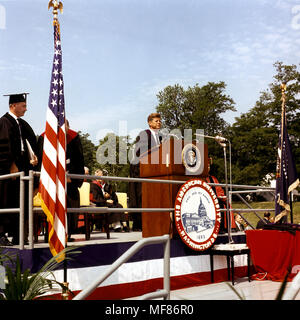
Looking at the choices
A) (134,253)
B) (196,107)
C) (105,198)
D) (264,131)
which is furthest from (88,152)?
(134,253)

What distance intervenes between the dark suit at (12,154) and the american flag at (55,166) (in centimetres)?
111

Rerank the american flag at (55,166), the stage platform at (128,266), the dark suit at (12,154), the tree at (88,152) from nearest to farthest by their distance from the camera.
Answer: the american flag at (55,166), the stage platform at (128,266), the dark suit at (12,154), the tree at (88,152)

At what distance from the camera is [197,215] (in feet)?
22.5

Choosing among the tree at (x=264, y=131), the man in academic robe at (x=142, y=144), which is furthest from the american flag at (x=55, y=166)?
the tree at (x=264, y=131)

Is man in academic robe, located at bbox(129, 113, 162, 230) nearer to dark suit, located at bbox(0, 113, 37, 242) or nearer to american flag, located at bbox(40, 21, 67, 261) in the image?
dark suit, located at bbox(0, 113, 37, 242)

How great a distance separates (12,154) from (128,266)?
2.35 metres

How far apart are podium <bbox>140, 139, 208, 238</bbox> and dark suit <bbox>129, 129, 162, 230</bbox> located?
80 cm

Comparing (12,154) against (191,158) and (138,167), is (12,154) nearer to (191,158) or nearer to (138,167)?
(191,158)

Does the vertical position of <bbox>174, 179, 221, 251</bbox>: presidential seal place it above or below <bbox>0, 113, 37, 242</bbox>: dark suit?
below

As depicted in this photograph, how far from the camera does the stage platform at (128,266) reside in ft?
17.1

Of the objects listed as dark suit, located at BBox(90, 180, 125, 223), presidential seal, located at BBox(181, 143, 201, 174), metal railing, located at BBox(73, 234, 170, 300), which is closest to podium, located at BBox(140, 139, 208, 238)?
presidential seal, located at BBox(181, 143, 201, 174)

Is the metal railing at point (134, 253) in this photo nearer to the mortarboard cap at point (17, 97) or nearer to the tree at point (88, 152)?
the mortarboard cap at point (17, 97)

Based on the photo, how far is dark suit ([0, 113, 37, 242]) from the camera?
6.02m
